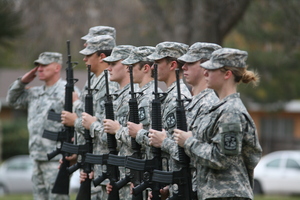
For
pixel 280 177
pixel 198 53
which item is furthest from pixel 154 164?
pixel 280 177

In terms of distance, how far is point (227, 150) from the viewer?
540 cm

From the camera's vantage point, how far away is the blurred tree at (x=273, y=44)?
42.2 feet

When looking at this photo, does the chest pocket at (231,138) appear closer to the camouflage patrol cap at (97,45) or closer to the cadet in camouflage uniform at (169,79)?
the cadet in camouflage uniform at (169,79)

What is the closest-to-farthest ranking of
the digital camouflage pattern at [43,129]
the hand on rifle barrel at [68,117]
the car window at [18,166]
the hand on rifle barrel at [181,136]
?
the hand on rifle barrel at [181,136] → the hand on rifle barrel at [68,117] → the digital camouflage pattern at [43,129] → the car window at [18,166]

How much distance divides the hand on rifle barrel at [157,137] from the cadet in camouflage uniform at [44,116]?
11.5ft

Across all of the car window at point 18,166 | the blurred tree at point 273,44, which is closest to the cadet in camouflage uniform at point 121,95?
the blurred tree at point 273,44

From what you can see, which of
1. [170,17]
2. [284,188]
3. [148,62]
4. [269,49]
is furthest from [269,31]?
[148,62]

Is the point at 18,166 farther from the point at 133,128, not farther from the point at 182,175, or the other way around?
the point at 182,175

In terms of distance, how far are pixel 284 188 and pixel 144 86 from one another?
15.3 m

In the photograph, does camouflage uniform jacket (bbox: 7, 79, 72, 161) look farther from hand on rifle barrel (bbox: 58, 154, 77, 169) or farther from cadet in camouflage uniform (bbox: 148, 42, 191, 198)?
cadet in camouflage uniform (bbox: 148, 42, 191, 198)

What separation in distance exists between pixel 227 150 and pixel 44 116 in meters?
5.09

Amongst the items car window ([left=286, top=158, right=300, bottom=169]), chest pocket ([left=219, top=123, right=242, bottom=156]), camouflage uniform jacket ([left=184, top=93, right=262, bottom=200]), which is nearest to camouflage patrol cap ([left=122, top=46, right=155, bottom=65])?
camouflage uniform jacket ([left=184, top=93, right=262, bottom=200])

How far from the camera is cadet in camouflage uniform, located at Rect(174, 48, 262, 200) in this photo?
5461 millimetres

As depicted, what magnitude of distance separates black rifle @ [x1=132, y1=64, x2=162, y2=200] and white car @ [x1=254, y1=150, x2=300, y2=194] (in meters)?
15.4
